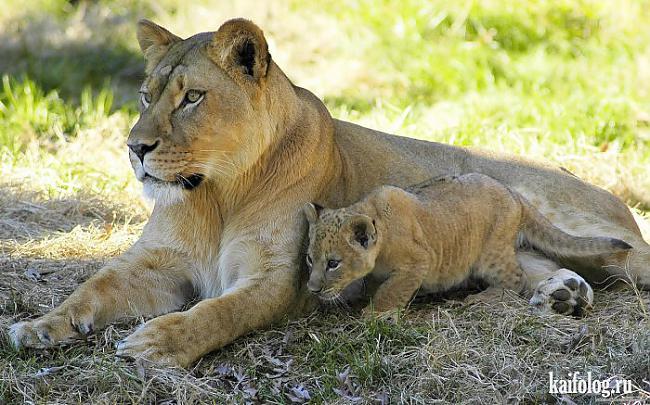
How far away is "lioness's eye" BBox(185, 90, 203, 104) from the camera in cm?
418

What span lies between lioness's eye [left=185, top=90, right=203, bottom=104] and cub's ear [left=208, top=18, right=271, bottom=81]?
0.16 m

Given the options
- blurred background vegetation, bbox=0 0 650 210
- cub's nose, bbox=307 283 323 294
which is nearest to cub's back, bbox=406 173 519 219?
cub's nose, bbox=307 283 323 294

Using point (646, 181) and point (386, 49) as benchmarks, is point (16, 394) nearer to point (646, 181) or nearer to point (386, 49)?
point (646, 181)

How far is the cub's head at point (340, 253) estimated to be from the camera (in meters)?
4.12

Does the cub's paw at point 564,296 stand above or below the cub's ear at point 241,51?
below

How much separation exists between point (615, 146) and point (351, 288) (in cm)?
370

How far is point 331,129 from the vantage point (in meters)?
4.79

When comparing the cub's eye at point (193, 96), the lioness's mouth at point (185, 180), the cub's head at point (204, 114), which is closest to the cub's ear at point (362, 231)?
the cub's head at point (204, 114)

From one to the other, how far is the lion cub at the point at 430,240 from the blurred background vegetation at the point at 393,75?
7.55 feet

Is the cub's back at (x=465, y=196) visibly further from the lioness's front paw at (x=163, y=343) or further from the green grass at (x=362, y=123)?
the lioness's front paw at (x=163, y=343)

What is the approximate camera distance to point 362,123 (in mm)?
7926

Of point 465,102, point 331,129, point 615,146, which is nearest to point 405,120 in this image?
point 465,102

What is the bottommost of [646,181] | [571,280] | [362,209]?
[646,181]

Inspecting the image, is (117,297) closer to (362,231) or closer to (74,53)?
(362,231)
